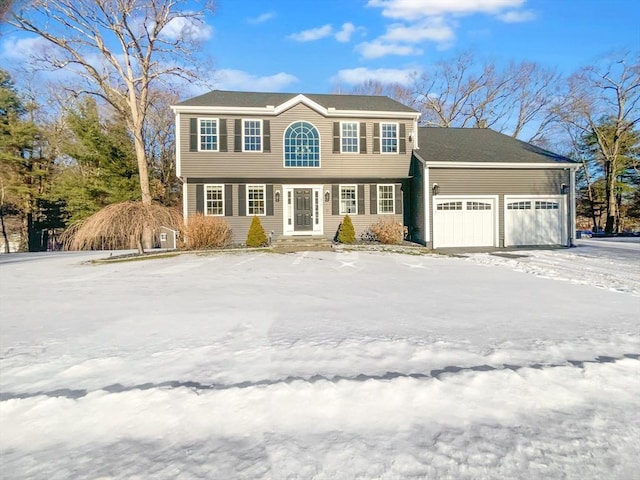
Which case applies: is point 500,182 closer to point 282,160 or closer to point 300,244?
point 300,244

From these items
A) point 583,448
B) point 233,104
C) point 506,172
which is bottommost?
point 583,448

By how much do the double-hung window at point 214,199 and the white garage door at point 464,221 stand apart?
8.85 meters

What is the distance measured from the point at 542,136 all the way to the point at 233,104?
997 inches

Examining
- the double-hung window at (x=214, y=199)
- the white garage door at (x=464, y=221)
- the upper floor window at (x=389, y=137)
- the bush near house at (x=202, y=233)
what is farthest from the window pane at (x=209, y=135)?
the white garage door at (x=464, y=221)

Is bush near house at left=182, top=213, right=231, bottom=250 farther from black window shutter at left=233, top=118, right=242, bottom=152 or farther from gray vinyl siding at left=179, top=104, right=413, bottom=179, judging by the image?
black window shutter at left=233, top=118, right=242, bottom=152

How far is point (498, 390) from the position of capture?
2488 mm

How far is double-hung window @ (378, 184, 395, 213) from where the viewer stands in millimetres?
15867

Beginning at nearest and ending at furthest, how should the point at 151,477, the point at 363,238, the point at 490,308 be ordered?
the point at 151,477, the point at 490,308, the point at 363,238

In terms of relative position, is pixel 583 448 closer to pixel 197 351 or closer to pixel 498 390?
pixel 498 390

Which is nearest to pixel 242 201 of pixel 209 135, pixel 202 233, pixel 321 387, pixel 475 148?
pixel 202 233

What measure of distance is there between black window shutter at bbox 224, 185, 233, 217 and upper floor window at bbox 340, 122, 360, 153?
5206 mm

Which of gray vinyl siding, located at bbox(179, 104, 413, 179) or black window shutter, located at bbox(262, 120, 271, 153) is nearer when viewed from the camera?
gray vinyl siding, located at bbox(179, 104, 413, 179)

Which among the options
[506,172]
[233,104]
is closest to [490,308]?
[506,172]

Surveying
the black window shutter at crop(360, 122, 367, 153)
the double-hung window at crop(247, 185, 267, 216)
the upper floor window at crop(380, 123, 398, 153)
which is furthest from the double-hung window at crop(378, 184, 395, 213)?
the double-hung window at crop(247, 185, 267, 216)
